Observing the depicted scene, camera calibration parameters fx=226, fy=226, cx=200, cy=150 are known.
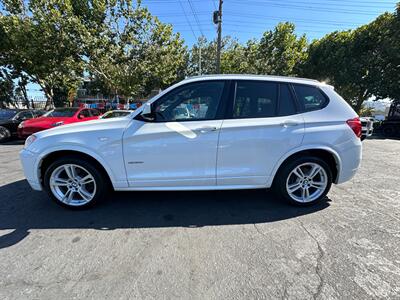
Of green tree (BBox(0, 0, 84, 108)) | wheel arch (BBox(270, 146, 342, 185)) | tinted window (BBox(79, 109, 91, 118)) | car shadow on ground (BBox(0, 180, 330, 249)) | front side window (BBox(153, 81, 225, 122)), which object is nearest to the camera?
car shadow on ground (BBox(0, 180, 330, 249))

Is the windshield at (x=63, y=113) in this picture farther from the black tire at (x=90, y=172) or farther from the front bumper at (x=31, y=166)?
the black tire at (x=90, y=172)

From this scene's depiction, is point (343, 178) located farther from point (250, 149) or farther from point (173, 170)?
point (173, 170)

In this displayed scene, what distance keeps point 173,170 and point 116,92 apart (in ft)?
55.0

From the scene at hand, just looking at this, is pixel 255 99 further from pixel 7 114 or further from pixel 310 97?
pixel 7 114

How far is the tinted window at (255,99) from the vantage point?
309 centimetres

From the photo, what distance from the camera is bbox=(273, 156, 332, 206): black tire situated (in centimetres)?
323

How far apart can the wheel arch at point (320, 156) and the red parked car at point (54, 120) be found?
7484 millimetres

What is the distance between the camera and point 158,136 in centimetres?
296

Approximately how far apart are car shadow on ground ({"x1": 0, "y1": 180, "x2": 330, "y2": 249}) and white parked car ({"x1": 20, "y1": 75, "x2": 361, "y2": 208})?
27 cm

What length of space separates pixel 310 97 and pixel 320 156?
2.89ft

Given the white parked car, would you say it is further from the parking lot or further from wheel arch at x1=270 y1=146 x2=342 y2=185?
the parking lot

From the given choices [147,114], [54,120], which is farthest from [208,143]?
[54,120]

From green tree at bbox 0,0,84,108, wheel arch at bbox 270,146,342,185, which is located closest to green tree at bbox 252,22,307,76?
green tree at bbox 0,0,84,108

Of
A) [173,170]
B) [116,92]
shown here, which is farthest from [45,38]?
[173,170]
